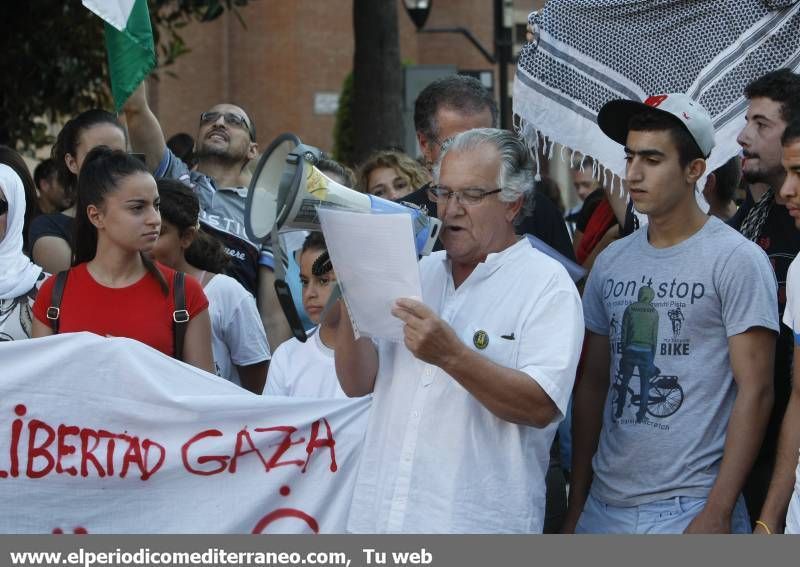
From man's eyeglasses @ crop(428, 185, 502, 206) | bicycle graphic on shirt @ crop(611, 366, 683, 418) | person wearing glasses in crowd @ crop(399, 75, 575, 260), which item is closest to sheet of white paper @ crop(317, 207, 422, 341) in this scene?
man's eyeglasses @ crop(428, 185, 502, 206)

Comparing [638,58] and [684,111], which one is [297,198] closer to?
[684,111]

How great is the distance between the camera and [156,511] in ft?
14.5

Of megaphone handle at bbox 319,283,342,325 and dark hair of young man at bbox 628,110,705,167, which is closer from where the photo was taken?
megaphone handle at bbox 319,283,342,325

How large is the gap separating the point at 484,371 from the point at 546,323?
286mm

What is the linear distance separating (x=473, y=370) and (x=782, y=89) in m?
1.87

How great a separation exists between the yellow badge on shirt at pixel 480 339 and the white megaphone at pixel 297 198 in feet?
0.87

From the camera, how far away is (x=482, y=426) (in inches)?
147

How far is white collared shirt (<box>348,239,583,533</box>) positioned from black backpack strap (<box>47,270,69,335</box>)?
139 centimetres

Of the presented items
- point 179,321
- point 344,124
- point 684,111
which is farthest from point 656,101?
point 344,124

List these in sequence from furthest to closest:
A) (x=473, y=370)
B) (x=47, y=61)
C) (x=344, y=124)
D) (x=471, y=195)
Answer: (x=344, y=124)
(x=47, y=61)
(x=471, y=195)
(x=473, y=370)

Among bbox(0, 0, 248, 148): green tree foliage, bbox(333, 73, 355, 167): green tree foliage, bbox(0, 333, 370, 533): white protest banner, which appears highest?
bbox(333, 73, 355, 167): green tree foliage

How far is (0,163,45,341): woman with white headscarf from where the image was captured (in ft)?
16.4

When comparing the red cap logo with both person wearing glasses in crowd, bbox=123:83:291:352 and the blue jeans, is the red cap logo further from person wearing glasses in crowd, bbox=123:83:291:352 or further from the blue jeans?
person wearing glasses in crowd, bbox=123:83:291:352

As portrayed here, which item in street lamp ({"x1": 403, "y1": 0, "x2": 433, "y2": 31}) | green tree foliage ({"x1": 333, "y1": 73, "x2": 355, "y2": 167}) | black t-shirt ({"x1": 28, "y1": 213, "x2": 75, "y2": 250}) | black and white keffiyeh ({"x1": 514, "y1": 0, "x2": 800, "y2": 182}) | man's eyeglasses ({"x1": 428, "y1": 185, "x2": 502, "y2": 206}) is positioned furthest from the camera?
green tree foliage ({"x1": 333, "y1": 73, "x2": 355, "y2": 167})
